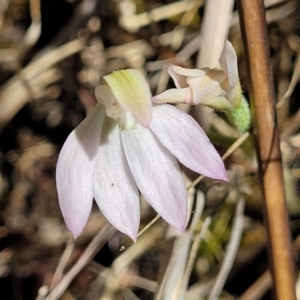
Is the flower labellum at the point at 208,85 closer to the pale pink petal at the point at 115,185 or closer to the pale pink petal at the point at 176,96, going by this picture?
the pale pink petal at the point at 176,96

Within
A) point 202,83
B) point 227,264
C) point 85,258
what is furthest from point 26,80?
point 202,83

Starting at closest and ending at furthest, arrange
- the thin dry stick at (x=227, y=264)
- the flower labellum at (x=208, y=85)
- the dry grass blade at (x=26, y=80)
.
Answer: the flower labellum at (x=208, y=85), the thin dry stick at (x=227, y=264), the dry grass blade at (x=26, y=80)

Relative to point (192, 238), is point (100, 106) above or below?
above

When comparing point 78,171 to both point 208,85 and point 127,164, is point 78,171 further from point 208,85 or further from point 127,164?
point 208,85

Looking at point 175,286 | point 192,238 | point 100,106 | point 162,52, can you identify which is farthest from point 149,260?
point 100,106

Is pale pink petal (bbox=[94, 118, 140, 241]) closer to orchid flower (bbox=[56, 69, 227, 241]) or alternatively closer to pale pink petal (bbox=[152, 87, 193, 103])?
orchid flower (bbox=[56, 69, 227, 241])

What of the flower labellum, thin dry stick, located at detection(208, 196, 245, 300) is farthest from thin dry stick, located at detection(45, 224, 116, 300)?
the flower labellum

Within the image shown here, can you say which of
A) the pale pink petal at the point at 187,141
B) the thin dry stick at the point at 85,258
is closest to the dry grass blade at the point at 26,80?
the thin dry stick at the point at 85,258

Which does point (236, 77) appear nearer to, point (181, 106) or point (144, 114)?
point (144, 114)
